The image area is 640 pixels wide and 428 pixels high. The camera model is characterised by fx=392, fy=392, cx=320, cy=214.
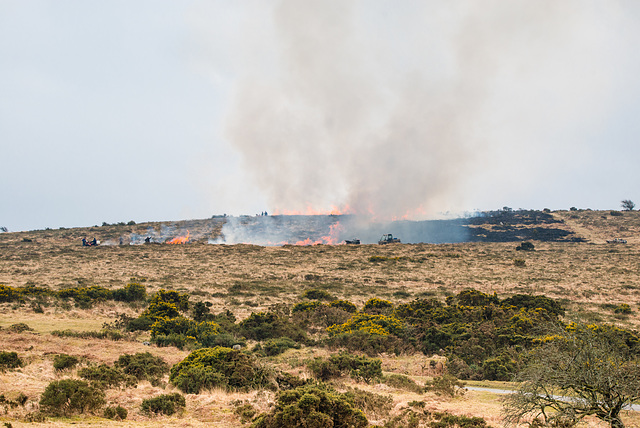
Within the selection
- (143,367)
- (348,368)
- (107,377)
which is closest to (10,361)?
(107,377)

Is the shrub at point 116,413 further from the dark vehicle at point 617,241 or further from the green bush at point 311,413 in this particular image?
the dark vehicle at point 617,241

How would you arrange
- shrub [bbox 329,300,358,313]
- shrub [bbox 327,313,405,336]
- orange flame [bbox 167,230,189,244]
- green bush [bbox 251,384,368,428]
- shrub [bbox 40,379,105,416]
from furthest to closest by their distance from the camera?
orange flame [bbox 167,230,189,244] < shrub [bbox 329,300,358,313] < shrub [bbox 327,313,405,336] < shrub [bbox 40,379,105,416] < green bush [bbox 251,384,368,428]

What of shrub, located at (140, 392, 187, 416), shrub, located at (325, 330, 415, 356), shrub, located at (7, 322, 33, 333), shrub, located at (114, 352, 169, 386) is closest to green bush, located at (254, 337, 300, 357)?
shrub, located at (325, 330, 415, 356)

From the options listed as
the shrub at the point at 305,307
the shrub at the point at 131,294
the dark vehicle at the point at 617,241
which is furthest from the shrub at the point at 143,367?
the dark vehicle at the point at 617,241

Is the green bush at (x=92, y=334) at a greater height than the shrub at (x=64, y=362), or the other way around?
the shrub at (x=64, y=362)

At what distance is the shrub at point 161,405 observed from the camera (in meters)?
10.0

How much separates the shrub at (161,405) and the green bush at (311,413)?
2.46 meters

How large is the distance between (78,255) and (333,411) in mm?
57110

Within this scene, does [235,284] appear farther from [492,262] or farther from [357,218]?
[357,218]

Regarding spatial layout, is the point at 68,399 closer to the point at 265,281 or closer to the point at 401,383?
the point at 401,383

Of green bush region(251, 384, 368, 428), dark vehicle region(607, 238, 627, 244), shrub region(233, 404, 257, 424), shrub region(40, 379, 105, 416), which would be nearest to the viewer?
green bush region(251, 384, 368, 428)

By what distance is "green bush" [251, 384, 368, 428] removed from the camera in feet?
29.2

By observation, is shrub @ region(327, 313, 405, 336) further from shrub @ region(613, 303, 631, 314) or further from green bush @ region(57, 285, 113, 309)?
green bush @ region(57, 285, 113, 309)

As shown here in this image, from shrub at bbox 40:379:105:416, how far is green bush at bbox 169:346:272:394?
287 centimetres
